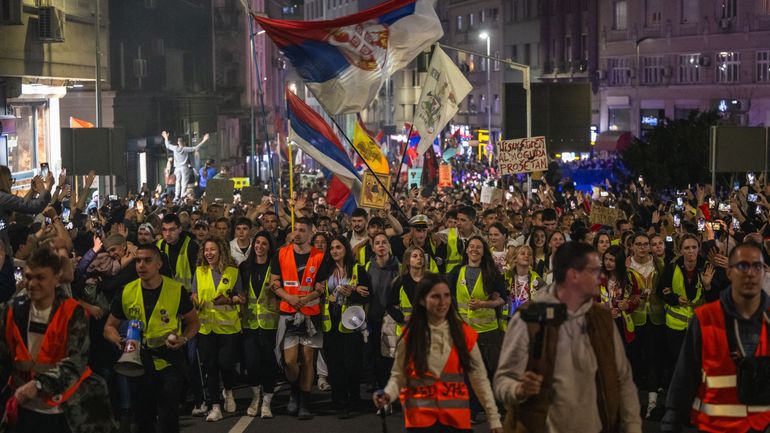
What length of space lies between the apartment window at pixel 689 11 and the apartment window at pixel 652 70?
3197mm

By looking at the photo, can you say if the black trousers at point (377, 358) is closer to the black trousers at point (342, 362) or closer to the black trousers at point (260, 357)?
the black trousers at point (342, 362)

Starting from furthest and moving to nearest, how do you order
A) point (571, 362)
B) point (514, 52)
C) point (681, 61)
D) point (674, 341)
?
point (514, 52) → point (681, 61) → point (674, 341) → point (571, 362)

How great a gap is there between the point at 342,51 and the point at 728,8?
4717cm

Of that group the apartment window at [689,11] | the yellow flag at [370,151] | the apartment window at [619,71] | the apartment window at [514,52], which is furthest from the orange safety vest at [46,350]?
the apartment window at [514,52]

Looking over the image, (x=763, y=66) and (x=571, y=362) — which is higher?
(x=763, y=66)

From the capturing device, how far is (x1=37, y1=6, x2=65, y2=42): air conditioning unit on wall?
96.1 feet

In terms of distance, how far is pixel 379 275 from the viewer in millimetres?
13516

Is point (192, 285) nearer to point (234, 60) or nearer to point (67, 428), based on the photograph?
point (67, 428)

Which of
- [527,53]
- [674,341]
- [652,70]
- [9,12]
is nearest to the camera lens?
A: [674,341]

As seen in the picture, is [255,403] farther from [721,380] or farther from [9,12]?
[9,12]

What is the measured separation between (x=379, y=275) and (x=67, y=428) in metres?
5.80

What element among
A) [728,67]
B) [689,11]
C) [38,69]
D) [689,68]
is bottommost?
[38,69]

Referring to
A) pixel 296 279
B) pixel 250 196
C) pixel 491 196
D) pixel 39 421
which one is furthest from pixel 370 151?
pixel 39 421

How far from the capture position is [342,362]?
528 inches
